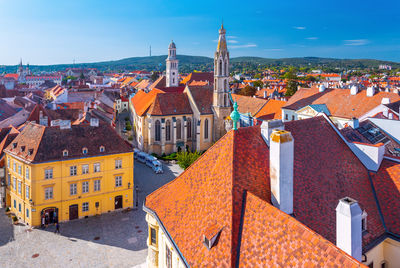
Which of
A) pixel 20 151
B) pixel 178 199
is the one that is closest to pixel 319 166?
pixel 178 199

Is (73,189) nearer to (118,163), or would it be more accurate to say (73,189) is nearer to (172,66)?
(118,163)

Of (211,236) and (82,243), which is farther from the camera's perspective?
(82,243)

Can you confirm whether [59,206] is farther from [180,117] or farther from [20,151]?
[180,117]

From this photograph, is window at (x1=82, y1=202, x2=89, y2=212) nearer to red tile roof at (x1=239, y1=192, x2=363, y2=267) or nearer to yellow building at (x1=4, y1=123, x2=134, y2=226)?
yellow building at (x1=4, y1=123, x2=134, y2=226)

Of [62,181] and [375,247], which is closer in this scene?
[375,247]

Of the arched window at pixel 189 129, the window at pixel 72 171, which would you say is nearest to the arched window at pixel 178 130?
the arched window at pixel 189 129

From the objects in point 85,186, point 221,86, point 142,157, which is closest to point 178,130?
point 142,157

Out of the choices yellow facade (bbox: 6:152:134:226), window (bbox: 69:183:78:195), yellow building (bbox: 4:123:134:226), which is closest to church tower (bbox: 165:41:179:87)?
yellow building (bbox: 4:123:134:226)
